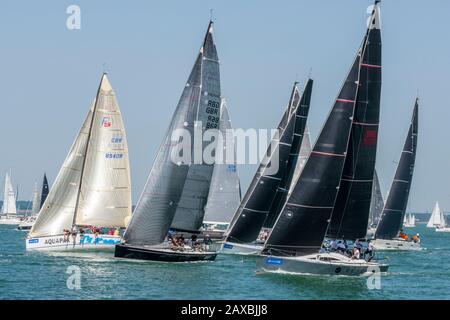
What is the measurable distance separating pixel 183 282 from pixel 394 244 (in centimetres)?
3960

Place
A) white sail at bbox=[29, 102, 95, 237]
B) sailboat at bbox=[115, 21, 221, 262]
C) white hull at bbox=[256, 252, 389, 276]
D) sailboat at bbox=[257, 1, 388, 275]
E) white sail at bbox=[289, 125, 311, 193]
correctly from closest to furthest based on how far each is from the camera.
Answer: white hull at bbox=[256, 252, 389, 276] → sailboat at bbox=[257, 1, 388, 275] → sailboat at bbox=[115, 21, 221, 262] → white sail at bbox=[29, 102, 95, 237] → white sail at bbox=[289, 125, 311, 193]

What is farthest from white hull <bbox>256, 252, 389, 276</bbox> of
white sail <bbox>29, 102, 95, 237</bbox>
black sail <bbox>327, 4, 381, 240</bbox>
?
white sail <bbox>29, 102, 95, 237</bbox>

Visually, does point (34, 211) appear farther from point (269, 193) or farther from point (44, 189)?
point (269, 193)

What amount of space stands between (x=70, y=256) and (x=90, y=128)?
9446mm

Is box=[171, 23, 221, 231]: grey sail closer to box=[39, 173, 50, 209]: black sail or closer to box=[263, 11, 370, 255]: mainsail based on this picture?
box=[263, 11, 370, 255]: mainsail

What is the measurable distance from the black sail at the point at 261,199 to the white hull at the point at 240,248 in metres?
0.43

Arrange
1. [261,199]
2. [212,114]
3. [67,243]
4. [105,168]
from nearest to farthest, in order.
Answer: [212,114], [67,243], [261,199], [105,168]

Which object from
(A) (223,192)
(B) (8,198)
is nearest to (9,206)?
(B) (8,198)

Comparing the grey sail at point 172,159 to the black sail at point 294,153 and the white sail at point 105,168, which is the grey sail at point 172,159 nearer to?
the white sail at point 105,168

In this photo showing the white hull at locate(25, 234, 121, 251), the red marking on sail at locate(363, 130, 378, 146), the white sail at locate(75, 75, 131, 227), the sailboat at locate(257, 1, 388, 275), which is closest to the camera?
the sailboat at locate(257, 1, 388, 275)

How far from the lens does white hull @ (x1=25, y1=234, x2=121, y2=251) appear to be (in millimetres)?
59719

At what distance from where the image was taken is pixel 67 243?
60.1m

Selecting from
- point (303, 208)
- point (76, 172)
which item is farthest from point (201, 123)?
point (76, 172)

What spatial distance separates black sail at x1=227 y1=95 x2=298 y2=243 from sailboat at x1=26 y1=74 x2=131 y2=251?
23.8 ft
